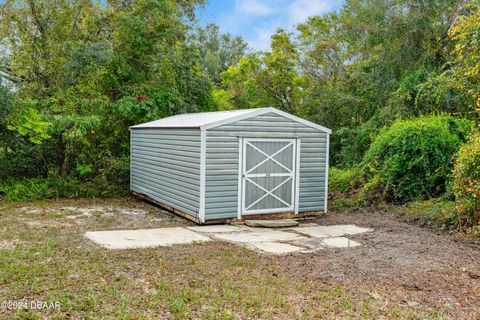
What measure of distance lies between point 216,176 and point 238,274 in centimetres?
321

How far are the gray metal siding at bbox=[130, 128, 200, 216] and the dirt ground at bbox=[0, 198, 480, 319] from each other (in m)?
1.92

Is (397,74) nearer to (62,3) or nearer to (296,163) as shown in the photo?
(296,163)

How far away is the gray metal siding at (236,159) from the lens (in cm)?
802

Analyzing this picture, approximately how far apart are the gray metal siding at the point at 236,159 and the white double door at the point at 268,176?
151mm

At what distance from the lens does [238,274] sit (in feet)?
16.5

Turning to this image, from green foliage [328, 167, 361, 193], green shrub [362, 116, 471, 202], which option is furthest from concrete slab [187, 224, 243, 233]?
green foliage [328, 167, 361, 193]

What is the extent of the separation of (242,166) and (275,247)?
2.27 metres

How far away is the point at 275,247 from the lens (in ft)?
21.2

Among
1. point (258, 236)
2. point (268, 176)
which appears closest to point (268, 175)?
point (268, 176)

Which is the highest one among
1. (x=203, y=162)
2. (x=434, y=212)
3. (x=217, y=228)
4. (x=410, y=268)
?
(x=203, y=162)

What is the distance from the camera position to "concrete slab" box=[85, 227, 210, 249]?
628 cm

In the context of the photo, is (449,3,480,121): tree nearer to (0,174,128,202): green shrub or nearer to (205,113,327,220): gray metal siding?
(205,113,327,220): gray metal siding

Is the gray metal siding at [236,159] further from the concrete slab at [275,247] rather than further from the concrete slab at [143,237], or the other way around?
the concrete slab at [275,247]

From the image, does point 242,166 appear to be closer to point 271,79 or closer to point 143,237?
point 143,237
